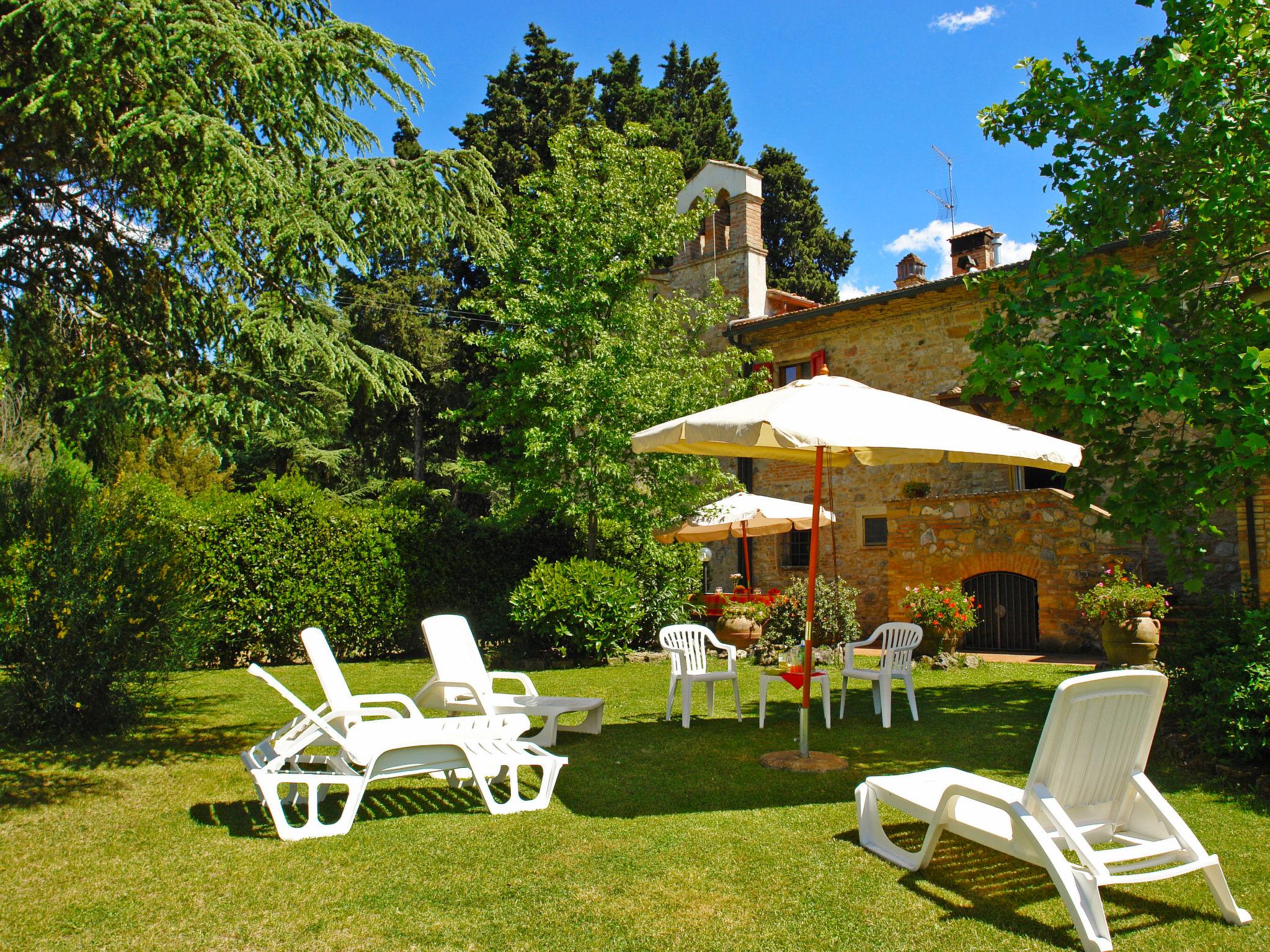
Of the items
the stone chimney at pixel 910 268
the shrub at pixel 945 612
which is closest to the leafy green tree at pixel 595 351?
the shrub at pixel 945 612

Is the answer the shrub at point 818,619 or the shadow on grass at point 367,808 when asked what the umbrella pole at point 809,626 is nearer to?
the shadow on grass at point 367,808

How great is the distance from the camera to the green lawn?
341 cm

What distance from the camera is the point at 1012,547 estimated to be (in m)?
13.5

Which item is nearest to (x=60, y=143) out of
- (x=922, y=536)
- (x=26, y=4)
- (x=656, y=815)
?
(x=26, y=4)

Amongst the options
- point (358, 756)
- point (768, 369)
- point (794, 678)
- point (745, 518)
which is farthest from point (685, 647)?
point (768, 369)

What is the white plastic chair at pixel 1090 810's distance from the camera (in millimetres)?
3377

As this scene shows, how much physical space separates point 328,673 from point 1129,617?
32.2 ft

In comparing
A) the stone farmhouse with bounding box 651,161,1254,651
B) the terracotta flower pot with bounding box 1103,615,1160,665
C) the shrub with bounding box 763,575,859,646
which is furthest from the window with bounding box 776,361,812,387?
the terracotta flower pot with bounding box 1103,615,1160,665

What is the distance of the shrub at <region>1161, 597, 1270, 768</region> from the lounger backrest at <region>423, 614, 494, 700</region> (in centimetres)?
494

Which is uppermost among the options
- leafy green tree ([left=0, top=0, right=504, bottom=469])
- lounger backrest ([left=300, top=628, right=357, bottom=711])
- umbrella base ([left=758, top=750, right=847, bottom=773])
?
leafy green tree ([left=0, top=0, right=504, bottom=469])

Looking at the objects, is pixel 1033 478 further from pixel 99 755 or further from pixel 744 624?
pixel 99 755

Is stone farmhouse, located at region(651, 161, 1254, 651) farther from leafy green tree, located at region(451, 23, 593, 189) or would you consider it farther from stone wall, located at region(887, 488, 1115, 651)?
leafy green tree, located at region(451, 23, 593, 189)

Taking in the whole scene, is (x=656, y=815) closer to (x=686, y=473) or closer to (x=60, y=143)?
(x=60, y=143)

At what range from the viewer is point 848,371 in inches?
722
